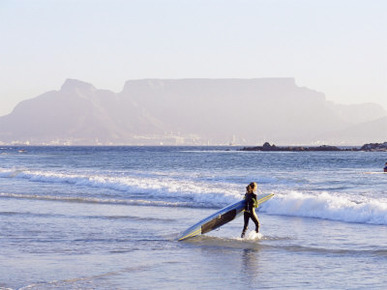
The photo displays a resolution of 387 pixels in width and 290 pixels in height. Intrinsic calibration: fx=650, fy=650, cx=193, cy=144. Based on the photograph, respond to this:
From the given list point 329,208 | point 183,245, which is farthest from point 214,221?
point 329,208

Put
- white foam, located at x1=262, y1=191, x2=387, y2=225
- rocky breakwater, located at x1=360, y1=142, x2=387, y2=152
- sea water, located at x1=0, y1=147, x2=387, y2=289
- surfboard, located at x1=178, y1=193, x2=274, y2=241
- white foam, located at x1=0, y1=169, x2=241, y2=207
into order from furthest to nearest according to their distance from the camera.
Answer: rocky breakwater, located at x1=360, y1=142, x2=387, y2=152 < white foam, located at x1=0, y1=169, x2=241, y2=207 < white foam, located at x1=262, y1=191, x2=387, y2=225 < surfboard, located at x1=178, y1=193, x2=274, y2=241 < sea water, located at x1=0, y1=147, x2=387, y2=289

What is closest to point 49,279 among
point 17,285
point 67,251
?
point 17,285

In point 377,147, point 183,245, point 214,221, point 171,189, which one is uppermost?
point 377,147

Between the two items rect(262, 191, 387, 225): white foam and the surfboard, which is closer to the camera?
the surfboard

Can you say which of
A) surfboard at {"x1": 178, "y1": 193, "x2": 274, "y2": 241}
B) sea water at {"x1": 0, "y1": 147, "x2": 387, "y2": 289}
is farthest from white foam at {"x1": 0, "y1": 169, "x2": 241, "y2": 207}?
surfboard at {"x1": 178, "y1": 193, "x2": 274, "y2": 241}

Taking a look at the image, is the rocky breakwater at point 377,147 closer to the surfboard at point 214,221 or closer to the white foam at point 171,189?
the white foam at point 171,189

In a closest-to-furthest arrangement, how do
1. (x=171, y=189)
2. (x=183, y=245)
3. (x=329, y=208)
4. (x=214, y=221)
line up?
(x=183, y=245)
(x=214, y=221)
(x=329, y=208)
(x=171, y=189)

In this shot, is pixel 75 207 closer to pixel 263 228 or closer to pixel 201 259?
pixel 263 228

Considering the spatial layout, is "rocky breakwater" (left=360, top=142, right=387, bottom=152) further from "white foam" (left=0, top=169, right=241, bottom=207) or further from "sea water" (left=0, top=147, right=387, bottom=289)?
"sea water" (left=0, top=147, right=387, bottom=289)

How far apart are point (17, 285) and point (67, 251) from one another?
3.43 metres

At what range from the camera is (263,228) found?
19.1 meters

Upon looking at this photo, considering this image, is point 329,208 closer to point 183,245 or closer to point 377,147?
point 183,245

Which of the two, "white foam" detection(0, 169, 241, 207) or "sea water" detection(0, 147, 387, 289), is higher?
"white foam" detection(0, 169, 241, 207)

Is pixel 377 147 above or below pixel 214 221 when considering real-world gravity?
above
